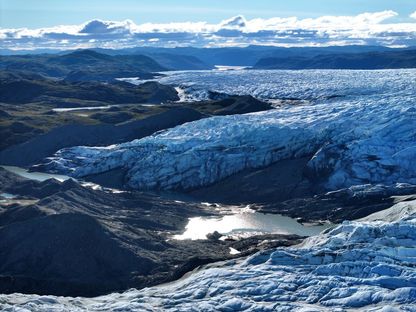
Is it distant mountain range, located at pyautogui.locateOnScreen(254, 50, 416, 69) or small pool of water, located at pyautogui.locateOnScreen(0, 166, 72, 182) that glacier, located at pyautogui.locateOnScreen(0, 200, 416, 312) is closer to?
small pool of water, located at pyautogui.locateOnScreen(0, 166, 72, 182)

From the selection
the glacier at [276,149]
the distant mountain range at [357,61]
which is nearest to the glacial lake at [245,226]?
the glacier at [276,149]

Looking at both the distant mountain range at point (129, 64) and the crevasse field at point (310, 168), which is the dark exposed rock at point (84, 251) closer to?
the crevasse field at point (310, 168)

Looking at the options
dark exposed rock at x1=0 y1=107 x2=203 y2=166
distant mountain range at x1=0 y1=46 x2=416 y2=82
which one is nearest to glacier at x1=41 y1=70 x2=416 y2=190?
dark exposed rock at x1=0 y1=107 x2=203 y2=166

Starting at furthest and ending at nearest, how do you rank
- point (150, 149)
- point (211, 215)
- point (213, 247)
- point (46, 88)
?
point (46, 88)
point (150, 149)
point (211, 215)
point (213, 247)

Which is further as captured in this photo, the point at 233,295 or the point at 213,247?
the point at 213,247

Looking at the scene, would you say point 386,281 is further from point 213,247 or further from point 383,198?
point 383,198

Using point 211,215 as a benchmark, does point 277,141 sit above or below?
above

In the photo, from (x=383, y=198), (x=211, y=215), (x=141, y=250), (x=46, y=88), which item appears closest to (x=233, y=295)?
(x=141, y=250)

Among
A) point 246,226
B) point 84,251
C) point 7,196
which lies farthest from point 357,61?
point 84,251

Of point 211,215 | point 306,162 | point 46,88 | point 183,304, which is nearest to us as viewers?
point 183,304
